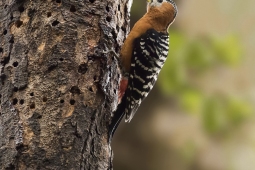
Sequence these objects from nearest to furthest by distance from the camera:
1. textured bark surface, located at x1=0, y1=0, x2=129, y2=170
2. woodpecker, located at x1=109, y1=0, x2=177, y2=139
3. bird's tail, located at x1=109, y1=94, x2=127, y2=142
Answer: textured bark surface, located at x1=0, y1=0, x2=129, y2=170, bird's tail, located at x1=109, y1=94, x2=127, y2=142, woodpecker, located at x1=109, y1=0, x2=177, y2=139

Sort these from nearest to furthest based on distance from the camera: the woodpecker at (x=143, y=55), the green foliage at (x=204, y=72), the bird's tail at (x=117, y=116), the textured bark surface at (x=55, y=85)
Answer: the textured bark surface at (x=55, y=85) < the bird's tail at (x=117, y=116) < the woodpecker at (x=143, y=55) < the green foliage at (x=204, y=72)

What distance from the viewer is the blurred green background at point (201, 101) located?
4020mm

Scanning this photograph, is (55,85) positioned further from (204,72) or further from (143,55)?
(204,72)

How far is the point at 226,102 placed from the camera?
4.09 m

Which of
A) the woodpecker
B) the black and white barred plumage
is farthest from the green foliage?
the black and white barred plumage

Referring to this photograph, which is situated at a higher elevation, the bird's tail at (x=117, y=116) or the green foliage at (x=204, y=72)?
the bird's tail at (x=117, y=116)

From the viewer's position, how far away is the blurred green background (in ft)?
13.2

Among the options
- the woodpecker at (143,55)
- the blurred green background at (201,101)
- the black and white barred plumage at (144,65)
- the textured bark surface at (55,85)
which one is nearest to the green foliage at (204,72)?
the blurred green background at (201,101)

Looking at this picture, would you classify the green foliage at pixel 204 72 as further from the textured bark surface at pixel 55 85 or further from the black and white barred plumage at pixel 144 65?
the textured bark surface at pixel 55 85

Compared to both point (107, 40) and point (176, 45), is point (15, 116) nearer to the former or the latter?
point (107, 40)

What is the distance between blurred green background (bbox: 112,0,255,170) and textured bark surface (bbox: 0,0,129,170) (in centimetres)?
146

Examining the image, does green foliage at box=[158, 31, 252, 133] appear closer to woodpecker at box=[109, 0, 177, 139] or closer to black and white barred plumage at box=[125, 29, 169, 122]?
woodpecker at box=[109, 0, 177, 139]

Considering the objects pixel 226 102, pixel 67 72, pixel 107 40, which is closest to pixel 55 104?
pixel 67 72

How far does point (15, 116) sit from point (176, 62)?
6.15ft
